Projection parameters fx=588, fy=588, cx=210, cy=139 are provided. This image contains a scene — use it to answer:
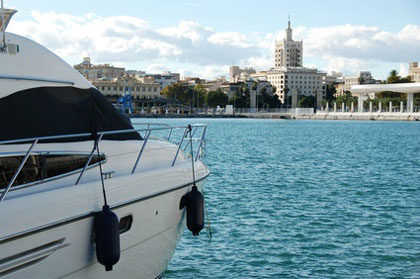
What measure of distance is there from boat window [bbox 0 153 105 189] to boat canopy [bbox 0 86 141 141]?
1.11 feet

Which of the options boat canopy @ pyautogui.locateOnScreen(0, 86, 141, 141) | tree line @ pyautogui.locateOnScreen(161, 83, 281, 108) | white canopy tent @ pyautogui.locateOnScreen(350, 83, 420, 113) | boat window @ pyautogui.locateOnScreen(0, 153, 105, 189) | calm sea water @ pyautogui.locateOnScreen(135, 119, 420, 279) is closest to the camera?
boat window @ pyautogui.locateOnScreen(0, 153, 105, 189)

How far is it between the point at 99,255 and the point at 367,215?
10.2 m

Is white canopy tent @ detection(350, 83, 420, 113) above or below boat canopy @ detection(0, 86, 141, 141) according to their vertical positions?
above

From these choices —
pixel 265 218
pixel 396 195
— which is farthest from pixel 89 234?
pixel 396 195

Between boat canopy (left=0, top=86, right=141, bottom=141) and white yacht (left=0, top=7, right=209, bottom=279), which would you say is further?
boat canopy (left=0, top=86, right=141, bottom=141)

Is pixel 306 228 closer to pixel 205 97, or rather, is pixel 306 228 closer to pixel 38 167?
pixel 38 167

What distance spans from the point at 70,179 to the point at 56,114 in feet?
3.49

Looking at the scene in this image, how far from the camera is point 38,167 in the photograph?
246 inches

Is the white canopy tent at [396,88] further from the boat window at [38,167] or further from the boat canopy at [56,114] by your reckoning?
the boat window at [38,167]

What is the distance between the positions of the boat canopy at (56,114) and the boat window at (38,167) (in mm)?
340

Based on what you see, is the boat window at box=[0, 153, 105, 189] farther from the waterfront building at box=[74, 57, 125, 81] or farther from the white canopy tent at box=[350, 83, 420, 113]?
the waterfront building at box=[74, 57, 125, 81]

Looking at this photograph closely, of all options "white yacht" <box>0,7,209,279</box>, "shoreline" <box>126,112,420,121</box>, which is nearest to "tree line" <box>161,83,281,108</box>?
"shoreline" <box>126,112,420,121</box>

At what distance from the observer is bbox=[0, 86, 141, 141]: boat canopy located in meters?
6.49

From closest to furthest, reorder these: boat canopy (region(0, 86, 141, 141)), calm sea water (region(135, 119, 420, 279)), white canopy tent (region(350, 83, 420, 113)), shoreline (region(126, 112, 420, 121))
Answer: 1. boat canopy (region(0, 86, 141, 141))
2. calm sea water (region(135, 119, 420, 279))
3. white canopy tent (region(350, 83, 420, 113))
4. shoreline (region(126, 112, 420, 121))
